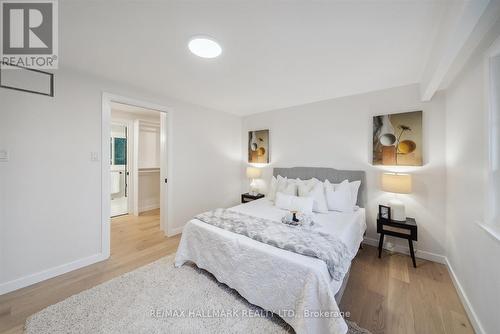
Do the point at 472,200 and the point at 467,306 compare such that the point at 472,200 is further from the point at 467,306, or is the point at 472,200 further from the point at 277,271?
the point at 277,271

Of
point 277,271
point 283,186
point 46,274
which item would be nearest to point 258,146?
point 283,186

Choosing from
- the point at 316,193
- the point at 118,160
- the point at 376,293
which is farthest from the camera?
the point at 118,160

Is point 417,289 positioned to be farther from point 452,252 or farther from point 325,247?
point 325,247

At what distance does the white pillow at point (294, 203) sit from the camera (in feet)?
8.36

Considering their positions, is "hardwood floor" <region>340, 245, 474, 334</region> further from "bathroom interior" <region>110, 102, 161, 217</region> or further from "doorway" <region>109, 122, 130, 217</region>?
"doorway" <region>109, 122, 130, 217</region>

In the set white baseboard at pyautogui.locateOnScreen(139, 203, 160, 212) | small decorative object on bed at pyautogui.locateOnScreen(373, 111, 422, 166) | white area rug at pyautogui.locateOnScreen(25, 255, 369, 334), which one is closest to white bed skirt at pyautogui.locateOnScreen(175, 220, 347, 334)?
white area rug at pyautogui.locateOnScreen(25, 255, 369, 334)

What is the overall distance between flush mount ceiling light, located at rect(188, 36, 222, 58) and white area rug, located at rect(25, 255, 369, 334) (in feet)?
7.70

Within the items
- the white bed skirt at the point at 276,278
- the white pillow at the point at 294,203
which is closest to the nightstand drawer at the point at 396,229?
the white pillow at the point at 294,203

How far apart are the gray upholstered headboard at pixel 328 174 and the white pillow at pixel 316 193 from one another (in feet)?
1.03

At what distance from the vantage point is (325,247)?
1.54 m

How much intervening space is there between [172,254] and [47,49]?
8.62ft

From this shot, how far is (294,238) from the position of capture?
1.70 meters

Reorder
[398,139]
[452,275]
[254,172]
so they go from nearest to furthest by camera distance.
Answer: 1. [452,275]
2. [398,139]
3. [254,172]

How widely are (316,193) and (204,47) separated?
229 centimetres
